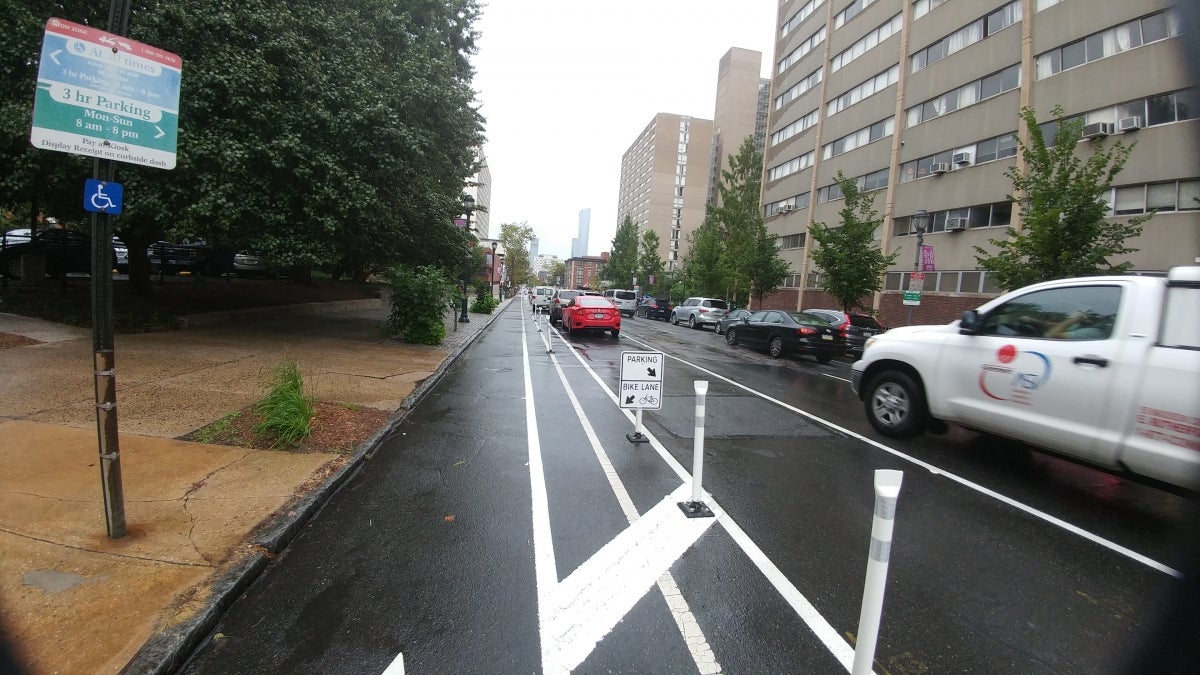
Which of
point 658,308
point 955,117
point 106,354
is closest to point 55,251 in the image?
point 106,354

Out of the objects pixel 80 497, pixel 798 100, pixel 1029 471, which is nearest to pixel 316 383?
pixel 80 497

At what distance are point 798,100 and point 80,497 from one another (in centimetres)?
4496

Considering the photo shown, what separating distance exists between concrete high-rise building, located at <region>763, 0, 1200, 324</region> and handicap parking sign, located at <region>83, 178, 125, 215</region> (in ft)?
44.7

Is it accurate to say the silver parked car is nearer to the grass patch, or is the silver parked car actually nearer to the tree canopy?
the tree canopy

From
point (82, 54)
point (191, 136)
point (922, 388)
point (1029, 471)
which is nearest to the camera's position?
point (82, 54)

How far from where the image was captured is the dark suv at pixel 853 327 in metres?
17.8

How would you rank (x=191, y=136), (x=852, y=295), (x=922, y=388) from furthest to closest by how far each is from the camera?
(x=852, y=295)
(x=191, y=136)
(x=922, y=388)

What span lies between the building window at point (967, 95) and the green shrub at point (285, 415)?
27.7m

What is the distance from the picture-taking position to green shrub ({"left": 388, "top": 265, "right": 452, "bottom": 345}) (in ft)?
47.0

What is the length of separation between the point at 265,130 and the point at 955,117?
27440 mm

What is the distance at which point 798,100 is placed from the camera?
4081cm

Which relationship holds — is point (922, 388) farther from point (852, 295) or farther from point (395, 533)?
point (852, 295)

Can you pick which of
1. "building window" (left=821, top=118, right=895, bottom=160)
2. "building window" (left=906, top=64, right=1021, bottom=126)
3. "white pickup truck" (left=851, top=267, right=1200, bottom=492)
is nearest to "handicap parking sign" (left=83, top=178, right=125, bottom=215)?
"white pickup truck" (left=851, top=267, right=1200, bottom=492)

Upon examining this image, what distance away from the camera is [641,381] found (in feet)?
20.7
